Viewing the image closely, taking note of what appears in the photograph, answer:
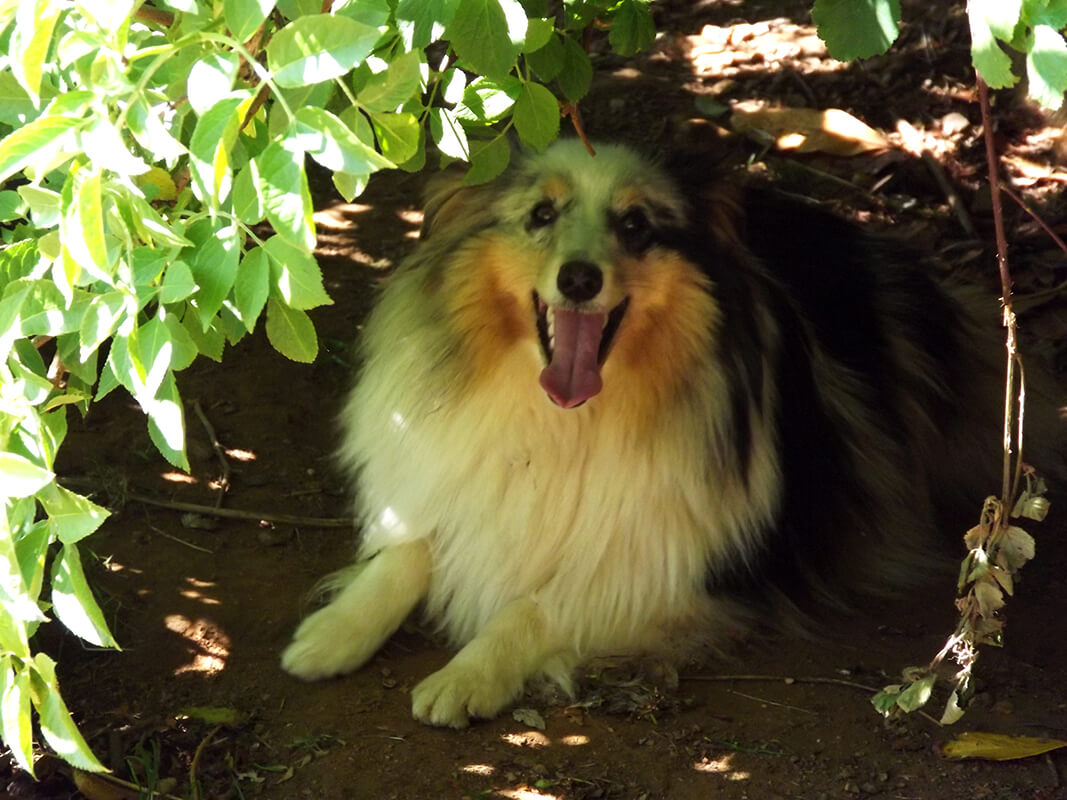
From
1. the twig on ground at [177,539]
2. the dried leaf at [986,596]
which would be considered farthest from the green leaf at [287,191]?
the twig on ground at [177,539]

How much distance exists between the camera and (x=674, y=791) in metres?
3.11

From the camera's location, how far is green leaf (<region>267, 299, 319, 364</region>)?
83.0 inches

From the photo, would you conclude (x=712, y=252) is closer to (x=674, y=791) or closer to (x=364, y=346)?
(x=364, y=346)

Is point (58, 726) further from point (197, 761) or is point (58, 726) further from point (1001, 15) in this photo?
point (1001, 15)

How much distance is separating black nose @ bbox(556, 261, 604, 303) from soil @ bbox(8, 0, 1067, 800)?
3.34ft

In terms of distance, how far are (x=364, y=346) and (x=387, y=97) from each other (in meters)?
1.98

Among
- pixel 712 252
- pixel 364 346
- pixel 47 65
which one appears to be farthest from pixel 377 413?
pixel 47 65

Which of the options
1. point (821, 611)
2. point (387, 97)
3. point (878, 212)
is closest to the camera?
point (387, 97)

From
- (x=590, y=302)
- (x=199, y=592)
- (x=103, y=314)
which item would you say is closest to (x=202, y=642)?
(x=199, y=592)

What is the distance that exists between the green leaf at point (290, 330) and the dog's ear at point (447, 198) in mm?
1523

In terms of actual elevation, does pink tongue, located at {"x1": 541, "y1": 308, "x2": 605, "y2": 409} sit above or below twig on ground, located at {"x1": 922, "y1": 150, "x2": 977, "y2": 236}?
below

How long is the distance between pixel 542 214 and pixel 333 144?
1848mm

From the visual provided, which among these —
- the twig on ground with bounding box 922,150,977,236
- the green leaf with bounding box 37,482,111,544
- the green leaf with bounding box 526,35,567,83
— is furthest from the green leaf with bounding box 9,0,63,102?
the twig on ground with bounding box 922,150,977,236

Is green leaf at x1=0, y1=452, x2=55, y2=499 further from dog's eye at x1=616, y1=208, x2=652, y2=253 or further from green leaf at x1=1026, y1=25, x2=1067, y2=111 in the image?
dog's eye at x1=616, y1=208, x2=652, y2=253
